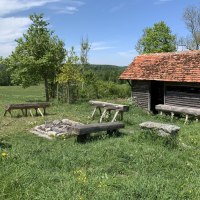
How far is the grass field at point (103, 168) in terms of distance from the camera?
19.6 feet

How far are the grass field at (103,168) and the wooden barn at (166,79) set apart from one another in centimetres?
616

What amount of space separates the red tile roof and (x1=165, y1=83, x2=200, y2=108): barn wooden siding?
0.61m

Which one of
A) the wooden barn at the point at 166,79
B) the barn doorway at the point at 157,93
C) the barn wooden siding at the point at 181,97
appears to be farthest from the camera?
the barn doorway at the point at 157,93

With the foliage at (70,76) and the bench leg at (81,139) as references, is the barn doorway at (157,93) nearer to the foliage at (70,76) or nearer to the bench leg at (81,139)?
the foliage at (70,76)

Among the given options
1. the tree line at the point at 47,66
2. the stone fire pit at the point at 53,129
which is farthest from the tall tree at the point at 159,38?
the stone fire pit at the point at 53,129

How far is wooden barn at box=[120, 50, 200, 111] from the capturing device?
1948 centimetres

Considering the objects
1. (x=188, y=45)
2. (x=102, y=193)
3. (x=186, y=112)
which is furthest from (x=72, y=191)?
(x=188, y=45)

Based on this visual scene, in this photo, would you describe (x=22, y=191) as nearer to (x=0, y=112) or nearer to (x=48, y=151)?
(x=48, y=151)

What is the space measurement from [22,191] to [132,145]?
5.24 meters

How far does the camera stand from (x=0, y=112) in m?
20.4

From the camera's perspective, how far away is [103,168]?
8.12 meters

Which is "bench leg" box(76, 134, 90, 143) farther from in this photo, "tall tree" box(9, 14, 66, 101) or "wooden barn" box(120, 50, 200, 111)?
"tall tree" box(9, 14, 66, 101)

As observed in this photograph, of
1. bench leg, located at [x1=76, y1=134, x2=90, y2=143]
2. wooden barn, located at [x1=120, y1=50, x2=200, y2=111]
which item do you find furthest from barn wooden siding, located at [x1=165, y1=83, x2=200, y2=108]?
bench leg, located at [x1=76, y1=134, x2=90, y2=143]

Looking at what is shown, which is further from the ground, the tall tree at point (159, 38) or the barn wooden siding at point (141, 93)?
the tall tree at point (159, 38)
